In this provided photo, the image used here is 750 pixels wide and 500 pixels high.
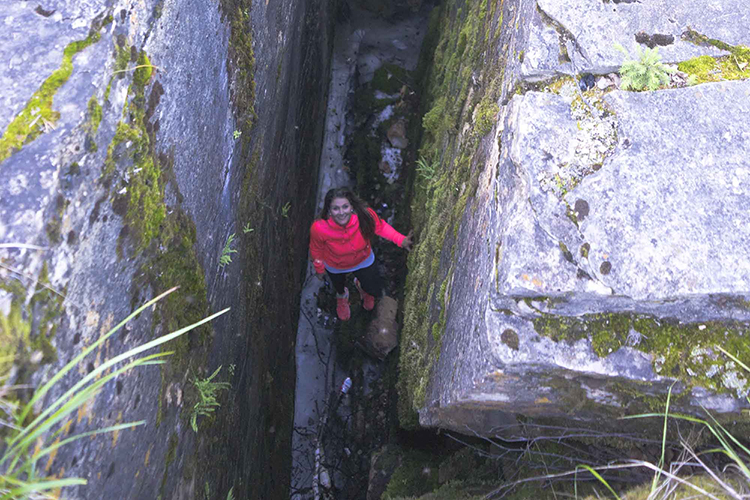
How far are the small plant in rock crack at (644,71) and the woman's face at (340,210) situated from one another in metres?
2.15

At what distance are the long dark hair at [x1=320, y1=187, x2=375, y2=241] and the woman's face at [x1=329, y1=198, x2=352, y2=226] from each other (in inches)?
1.6

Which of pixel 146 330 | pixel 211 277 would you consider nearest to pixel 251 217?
pixel 211 277

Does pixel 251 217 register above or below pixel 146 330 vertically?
above

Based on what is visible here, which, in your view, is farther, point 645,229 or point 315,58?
point 315,58

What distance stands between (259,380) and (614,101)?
254cm

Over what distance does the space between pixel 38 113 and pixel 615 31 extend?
1.84 m

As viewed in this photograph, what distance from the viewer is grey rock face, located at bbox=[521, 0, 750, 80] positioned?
1889mm

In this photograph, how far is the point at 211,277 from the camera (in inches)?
89.4

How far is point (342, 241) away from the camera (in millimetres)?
4094

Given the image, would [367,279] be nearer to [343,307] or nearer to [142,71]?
[343,307]

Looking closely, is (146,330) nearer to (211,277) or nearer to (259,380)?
(211,277)

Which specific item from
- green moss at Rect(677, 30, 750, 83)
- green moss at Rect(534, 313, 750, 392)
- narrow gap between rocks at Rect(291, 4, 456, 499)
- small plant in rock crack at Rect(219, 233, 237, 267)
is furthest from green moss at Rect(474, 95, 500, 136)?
narrow gap between rocks at Rect(291, 4, 456, 499)

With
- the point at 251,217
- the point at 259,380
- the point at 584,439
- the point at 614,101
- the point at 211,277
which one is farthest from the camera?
the point at 259,380

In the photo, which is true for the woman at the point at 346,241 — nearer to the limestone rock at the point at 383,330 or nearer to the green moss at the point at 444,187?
the limestone rock at the point at 383,330
